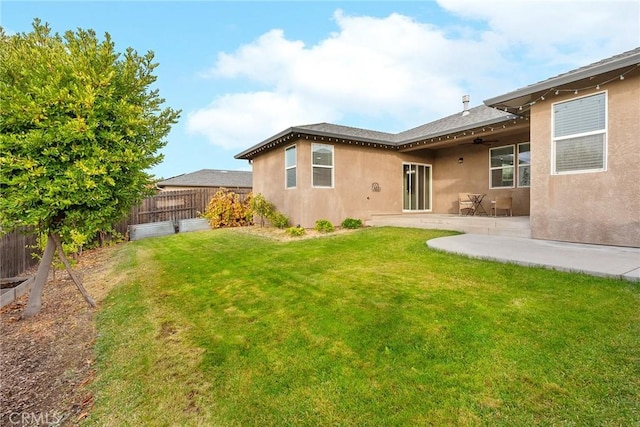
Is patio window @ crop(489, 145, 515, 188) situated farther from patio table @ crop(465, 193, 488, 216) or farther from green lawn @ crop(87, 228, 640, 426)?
green lawn @ crop(87, 228, 640, 426)

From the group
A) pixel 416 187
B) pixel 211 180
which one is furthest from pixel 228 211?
pixel 211 180

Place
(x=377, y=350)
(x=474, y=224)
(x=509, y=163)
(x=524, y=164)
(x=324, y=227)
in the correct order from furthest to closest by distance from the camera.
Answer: (x=509, y=163), (x=524, y=164), (x=324, y=227), (x=474, y=224), (x=377, y=350)

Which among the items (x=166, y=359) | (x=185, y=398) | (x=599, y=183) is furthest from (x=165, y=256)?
(x=599, y=183)

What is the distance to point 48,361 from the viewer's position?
2816mm

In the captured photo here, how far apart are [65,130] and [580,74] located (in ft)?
26.3

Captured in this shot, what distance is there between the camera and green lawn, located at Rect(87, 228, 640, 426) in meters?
1.90

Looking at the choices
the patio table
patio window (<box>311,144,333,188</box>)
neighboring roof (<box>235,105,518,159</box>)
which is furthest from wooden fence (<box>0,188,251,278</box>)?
the patio table

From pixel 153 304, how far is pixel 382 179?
371 inches

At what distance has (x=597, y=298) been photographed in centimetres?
326

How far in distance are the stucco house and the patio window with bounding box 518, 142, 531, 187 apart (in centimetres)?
3

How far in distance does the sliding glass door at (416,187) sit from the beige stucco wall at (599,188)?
595 centimetres

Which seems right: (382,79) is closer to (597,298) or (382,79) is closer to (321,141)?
(321,141)

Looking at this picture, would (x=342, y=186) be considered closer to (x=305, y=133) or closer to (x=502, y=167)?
(x=305, y=133)

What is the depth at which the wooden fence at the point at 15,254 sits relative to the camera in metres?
5.46
